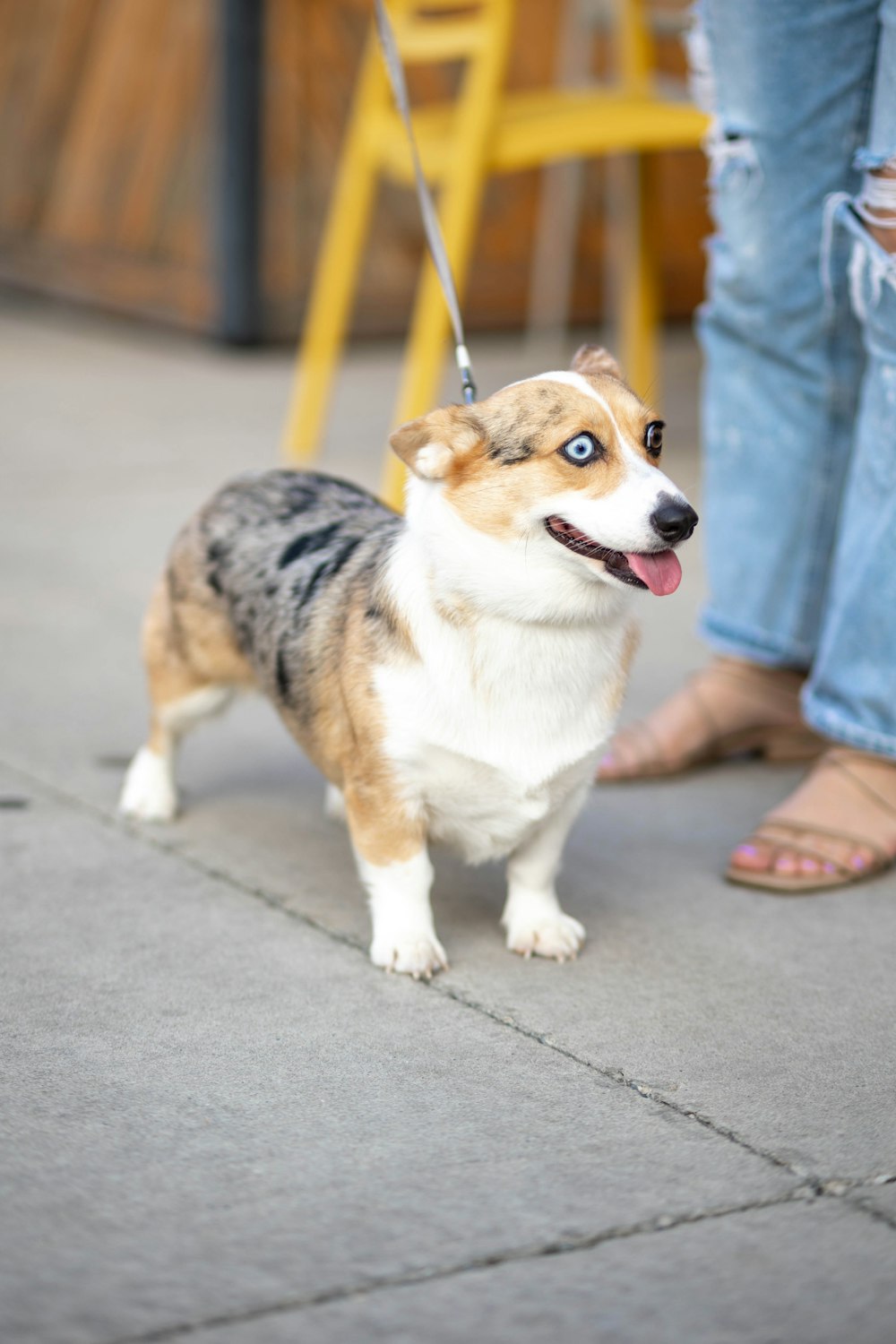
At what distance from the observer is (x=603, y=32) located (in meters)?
7.37

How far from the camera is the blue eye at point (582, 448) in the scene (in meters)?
2.19

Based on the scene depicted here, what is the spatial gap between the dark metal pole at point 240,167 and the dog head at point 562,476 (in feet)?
15.8

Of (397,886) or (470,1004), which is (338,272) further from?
(470,1004)

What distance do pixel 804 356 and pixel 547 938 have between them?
1201 mm

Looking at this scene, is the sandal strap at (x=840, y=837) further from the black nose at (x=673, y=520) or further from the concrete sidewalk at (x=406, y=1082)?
the black nose at (x=673, y=520)

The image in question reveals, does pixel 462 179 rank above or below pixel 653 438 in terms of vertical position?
below

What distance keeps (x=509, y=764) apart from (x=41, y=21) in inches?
272

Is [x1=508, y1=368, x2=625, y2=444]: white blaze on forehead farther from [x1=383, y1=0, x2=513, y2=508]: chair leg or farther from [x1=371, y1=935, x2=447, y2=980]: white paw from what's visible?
[x1=383, y1=0, x2=513, y2=508]: chair leg

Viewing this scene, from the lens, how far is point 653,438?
2305 millimetres

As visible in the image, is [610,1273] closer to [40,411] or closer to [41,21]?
[40,411]

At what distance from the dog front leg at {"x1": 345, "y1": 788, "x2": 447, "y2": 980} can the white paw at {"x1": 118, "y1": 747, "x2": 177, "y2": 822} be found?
626 millimetres

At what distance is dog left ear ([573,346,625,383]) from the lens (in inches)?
99.8

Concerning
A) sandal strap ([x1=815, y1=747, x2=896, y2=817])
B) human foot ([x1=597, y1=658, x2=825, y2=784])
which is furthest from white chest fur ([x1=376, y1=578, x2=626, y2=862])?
human foot ([x1=597, y1=658, x2=825, y2=784])

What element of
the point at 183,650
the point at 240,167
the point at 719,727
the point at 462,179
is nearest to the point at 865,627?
the point at 719,727
